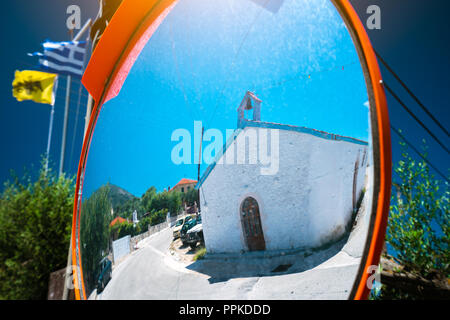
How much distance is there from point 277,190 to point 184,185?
0.27m

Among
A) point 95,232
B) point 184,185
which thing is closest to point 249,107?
point 184,185

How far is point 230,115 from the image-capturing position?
57 cm

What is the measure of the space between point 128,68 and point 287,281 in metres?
0.93

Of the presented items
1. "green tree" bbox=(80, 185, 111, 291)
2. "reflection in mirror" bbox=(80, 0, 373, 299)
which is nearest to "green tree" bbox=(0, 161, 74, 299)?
"green tree" bbox=(80, 185, 111, 291)

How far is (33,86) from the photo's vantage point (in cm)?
567

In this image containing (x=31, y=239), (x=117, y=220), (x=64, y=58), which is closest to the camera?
(x=117, y=220)

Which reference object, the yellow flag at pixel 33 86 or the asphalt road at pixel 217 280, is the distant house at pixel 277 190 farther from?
the yellow flag at pixel 33 86

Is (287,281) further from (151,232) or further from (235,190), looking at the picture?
(151,232)

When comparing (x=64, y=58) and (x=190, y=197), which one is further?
(x=64, y=58)

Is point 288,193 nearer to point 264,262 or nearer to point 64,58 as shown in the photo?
point 264,262

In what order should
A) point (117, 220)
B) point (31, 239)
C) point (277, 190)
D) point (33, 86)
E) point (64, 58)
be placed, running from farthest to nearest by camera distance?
point (33, 86) → point (64, 58) → point (31, 239) → point (117, 220) → point (277, 190)

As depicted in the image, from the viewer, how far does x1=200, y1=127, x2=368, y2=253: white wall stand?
541 millimetres

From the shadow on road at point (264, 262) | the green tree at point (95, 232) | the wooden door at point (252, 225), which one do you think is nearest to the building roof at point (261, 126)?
the wooden door at point (252, 225)

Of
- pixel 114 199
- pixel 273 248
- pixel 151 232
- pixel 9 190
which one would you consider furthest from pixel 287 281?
pixel 9 190
